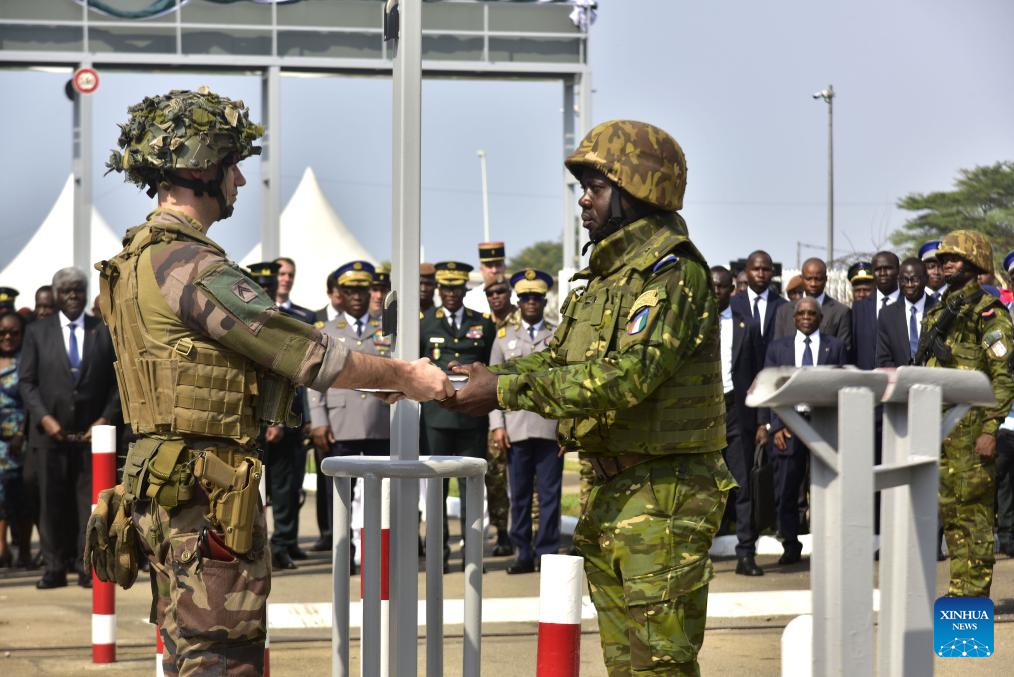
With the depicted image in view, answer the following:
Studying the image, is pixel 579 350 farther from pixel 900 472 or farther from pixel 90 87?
pixel 90 87

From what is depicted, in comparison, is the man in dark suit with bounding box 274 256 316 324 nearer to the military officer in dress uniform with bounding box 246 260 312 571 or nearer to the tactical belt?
the military officer in dress uniform with bounding box 246 260 312 571

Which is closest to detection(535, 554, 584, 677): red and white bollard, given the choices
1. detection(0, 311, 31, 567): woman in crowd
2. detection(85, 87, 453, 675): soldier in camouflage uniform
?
detection(85, 87, 453, 675): soldier in camouflage uniform

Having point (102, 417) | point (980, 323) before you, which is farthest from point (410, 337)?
point (102, 417)

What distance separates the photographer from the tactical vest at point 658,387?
413cm

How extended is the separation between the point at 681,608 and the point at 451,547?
25.6 ft

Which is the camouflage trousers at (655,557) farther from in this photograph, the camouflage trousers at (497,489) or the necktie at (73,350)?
the camouflage trousers at (497,489)

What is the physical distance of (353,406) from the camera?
1023 centimetres

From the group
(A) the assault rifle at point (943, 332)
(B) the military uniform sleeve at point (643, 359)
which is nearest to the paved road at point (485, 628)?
(A) the assault rifle at point (943, 332)

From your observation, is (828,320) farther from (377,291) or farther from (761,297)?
(377,291)

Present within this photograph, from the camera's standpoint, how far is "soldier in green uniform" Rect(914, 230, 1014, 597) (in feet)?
25.5

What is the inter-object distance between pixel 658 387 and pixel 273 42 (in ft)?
52.3

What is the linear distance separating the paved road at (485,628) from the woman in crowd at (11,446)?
0.44 meters

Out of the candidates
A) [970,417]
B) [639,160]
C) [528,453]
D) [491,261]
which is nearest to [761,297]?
[491,261]

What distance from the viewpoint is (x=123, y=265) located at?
13.5 feet
